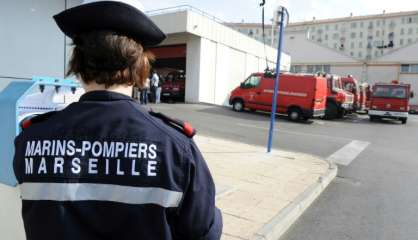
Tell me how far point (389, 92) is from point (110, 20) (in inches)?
880

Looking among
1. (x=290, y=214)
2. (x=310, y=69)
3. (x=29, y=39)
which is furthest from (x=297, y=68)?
(x=29, y=39)

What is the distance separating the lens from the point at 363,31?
296ft

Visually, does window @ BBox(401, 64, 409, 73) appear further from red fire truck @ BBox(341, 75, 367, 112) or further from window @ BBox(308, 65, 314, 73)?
red fire truck @ BBox(341, 75, 367, 112)

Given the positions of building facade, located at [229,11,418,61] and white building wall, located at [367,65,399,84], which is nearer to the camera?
white building wall, located at [367,65,399,84]

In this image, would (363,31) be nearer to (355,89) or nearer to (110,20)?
(355,89)

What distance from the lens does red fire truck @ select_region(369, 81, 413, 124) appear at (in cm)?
2066

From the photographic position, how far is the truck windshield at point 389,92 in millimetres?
20719

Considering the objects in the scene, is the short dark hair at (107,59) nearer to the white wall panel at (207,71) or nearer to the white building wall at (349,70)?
the white wall panel at (207,71)

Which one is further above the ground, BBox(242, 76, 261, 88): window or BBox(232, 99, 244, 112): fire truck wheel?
BBox(242, 76, 261, 88): window

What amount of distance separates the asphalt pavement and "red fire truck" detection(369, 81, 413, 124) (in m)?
6.10

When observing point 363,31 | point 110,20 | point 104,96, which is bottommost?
point 104,96

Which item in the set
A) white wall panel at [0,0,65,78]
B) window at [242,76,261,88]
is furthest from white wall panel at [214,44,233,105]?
white wall panel at [0,0,65,78]

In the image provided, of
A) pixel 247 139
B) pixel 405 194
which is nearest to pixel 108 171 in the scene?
pixel 405 194

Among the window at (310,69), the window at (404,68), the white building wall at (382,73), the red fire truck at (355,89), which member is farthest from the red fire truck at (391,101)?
the window at (310,69)
